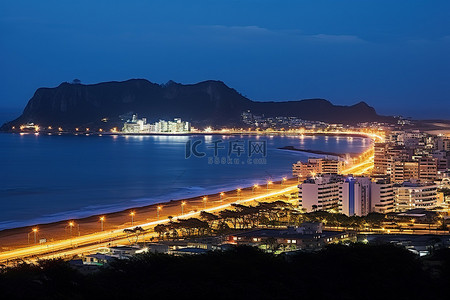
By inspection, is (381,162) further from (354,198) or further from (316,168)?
(354,198)

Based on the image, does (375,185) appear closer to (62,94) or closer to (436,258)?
(436,258)

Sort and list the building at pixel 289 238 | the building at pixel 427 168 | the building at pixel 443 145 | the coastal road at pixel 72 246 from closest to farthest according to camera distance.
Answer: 1. the building at pixel 289 238
2. the coastal road at pixel 72 246
3. the building at pixel 427 168
4. the building at pixel 443 145

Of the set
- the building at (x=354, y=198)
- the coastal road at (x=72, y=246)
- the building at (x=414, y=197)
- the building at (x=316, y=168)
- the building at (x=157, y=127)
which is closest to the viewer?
the coastal road at (x=72, y=246)

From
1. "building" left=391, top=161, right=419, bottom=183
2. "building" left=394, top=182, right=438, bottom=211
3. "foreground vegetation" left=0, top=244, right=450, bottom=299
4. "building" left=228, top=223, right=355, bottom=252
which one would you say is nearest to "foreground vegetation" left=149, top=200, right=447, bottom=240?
"building" left=228, top=223, right=355, bottom=252

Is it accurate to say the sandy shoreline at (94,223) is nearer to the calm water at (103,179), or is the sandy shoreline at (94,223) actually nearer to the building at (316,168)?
the calm water at (103,179)

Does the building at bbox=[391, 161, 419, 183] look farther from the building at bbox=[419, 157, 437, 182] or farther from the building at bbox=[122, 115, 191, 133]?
the building at bbox=[122, 115, 191, 133]

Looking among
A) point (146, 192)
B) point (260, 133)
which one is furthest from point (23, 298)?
point (260, 133)

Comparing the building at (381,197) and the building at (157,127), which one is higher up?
the building at (157,127)

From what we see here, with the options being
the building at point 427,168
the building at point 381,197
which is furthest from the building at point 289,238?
the building at point 427,168
